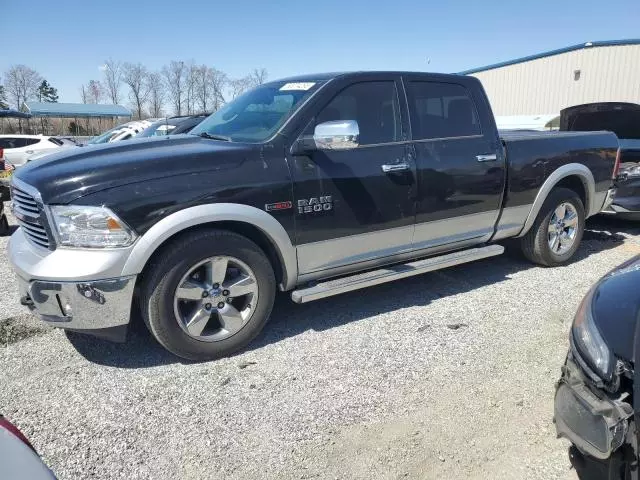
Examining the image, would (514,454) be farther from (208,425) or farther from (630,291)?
(208,425)

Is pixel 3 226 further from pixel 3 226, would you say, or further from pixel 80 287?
pixel 80 287

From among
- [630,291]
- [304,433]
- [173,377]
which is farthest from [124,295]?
[630,291]

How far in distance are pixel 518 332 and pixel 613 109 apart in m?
5.62

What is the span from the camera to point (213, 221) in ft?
11.3

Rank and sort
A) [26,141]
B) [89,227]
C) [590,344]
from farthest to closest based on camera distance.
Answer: [26,141] → [89,227] → [590,344]

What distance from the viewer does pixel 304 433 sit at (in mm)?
2855

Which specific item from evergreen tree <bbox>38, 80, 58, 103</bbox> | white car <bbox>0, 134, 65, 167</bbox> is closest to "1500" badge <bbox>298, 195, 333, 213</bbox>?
white car <bbox>0, 134, 65, 167</bbox>

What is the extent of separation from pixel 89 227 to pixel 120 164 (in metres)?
0.47

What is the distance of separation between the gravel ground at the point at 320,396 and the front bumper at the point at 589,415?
2.18ft

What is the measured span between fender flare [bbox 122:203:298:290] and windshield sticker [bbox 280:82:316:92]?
1.19m

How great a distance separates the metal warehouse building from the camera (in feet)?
61.9

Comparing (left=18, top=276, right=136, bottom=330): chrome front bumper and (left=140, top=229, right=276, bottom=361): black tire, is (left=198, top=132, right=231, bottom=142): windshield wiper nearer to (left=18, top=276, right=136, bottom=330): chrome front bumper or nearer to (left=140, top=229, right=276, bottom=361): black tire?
(left=140, top=229, right=276, bottom=361): black tire

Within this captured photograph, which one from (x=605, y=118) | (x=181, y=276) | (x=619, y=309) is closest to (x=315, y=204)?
(x=181, y=276)

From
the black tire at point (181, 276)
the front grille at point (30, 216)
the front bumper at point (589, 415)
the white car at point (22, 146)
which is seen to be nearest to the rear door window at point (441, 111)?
the black tire at point (181, 276)
